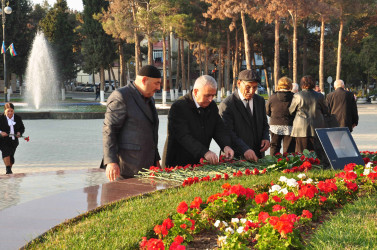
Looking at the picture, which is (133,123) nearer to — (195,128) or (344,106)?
(195,128)

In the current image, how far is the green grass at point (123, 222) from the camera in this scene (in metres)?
3.69

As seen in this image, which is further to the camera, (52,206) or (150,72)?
(150,72)

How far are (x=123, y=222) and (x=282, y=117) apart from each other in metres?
5.32

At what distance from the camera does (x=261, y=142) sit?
7023mm

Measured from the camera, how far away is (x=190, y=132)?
235 inches

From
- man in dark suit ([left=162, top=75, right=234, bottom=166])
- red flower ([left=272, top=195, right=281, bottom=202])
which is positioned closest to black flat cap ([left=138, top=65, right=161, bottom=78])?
man in dark suit ([left=162, top=75, right=234, bottom=166])

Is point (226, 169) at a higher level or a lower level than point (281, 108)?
lower

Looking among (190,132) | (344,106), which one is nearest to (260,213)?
(190,132)

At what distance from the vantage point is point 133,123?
5.46 meters

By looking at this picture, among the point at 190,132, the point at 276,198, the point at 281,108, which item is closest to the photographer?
the point at 276,198

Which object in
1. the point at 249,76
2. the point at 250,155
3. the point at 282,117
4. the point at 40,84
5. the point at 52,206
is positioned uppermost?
the point at 249,76

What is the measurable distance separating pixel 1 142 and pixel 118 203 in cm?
629

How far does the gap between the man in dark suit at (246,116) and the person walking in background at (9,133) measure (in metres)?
5.17

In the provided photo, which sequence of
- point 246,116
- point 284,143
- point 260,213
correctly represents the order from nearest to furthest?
point 260,213, point 246,116, point 284,143
